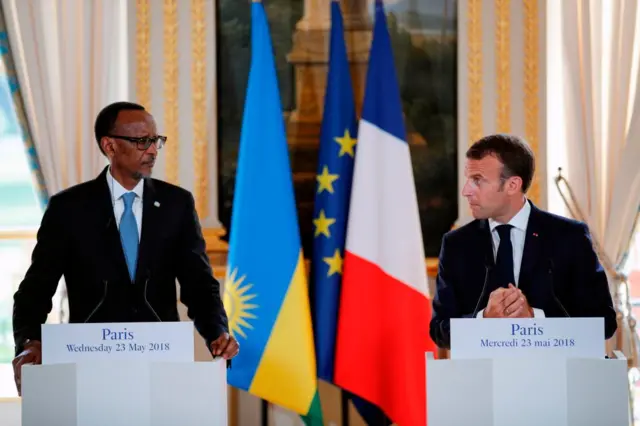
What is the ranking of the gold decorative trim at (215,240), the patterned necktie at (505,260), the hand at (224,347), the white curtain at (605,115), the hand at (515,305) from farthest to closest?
the gold decorative trim at (215,240) → the white curtain at (605,115) → the patterned necktie at (505,260) → the hand at (224,347) → the hand at (515,305)

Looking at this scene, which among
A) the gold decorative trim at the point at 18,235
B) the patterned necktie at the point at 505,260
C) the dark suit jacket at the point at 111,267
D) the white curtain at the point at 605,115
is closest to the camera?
the patterned necktie at the point at 505,260

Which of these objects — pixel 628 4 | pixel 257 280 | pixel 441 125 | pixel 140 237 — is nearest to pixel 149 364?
pixel 140 237

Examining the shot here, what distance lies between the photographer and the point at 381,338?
14.5 ft

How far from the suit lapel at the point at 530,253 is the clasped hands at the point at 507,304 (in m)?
0.19

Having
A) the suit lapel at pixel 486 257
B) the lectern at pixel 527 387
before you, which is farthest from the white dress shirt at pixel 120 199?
the lectern at pixel 527 387

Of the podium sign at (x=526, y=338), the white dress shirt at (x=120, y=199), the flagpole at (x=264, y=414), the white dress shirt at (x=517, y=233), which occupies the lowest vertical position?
the flagpole at (x=264, y=414)

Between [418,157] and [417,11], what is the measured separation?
72cm

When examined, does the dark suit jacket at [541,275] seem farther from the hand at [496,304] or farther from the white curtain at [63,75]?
the white curtain at [63,75]

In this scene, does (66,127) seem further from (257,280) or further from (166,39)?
(257,280)

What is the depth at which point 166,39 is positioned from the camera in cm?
479

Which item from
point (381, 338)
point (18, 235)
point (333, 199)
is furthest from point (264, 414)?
point (18, 235)

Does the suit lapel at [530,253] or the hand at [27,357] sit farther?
the suit lapel at [530,253]

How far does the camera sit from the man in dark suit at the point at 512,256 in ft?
10.0

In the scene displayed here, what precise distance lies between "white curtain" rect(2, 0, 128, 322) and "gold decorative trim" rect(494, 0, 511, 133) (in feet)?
6.32
